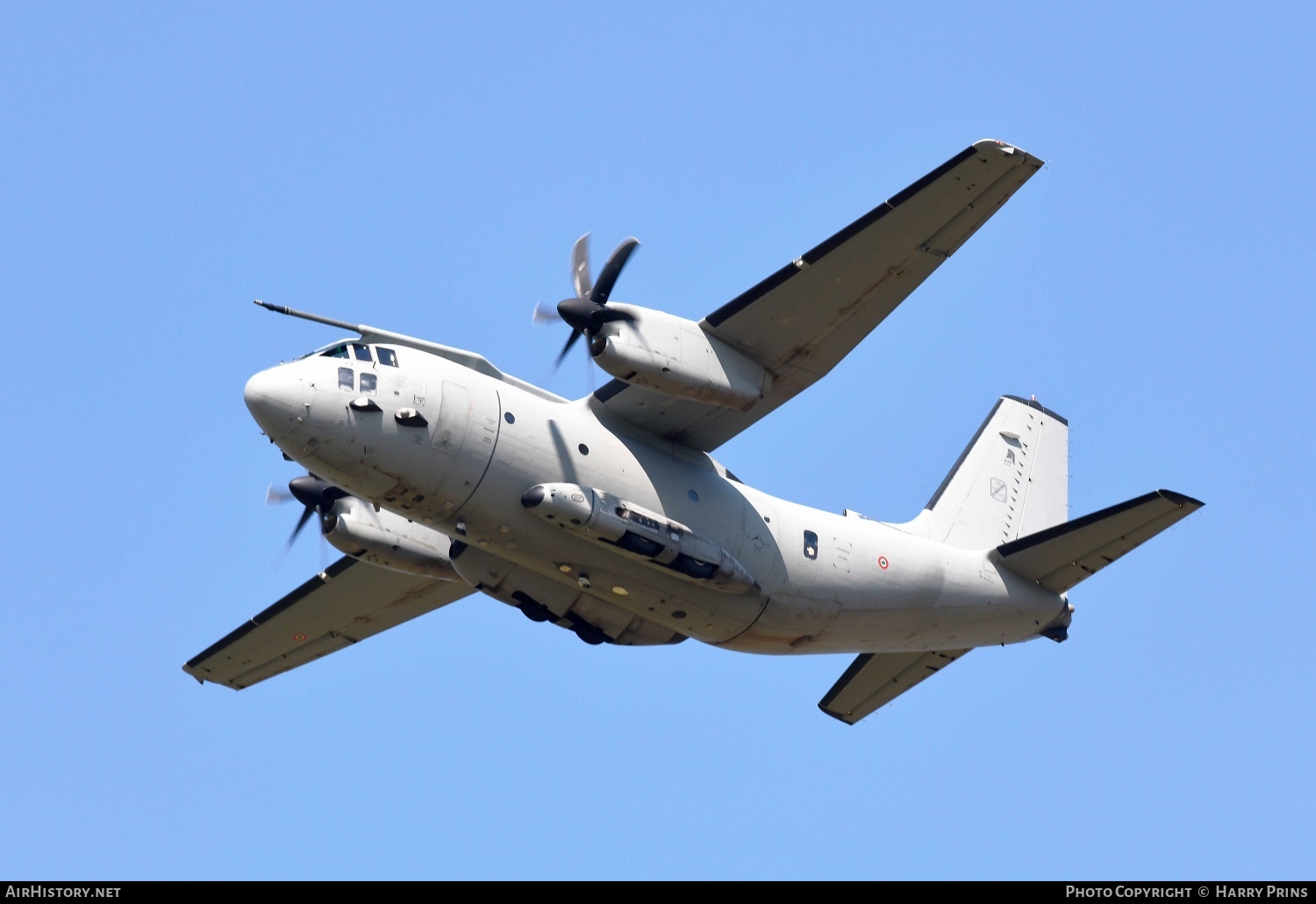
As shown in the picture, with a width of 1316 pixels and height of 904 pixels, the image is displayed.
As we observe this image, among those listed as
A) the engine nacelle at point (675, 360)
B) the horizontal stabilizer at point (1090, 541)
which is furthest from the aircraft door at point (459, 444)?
the horizontal stabilizer at point (1090, 541)

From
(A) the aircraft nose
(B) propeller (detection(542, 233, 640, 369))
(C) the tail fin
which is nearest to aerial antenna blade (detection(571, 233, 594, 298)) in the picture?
(B) propeller (detection(542, 233, 640, 369))

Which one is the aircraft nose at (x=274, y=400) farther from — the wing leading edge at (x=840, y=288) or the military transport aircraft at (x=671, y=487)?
the wing leading edge at (x=840, y=288)

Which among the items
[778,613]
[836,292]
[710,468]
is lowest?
[778,613]

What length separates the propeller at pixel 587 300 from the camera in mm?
23703

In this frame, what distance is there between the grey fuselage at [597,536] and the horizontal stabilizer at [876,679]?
1.21 metres

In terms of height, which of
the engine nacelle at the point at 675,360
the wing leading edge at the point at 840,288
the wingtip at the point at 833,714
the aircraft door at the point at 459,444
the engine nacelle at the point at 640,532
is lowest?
the wingtip at the point at 833,714

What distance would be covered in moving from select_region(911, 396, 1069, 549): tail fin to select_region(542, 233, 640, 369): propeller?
835cm

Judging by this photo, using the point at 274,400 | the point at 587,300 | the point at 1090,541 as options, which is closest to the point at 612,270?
the point at 587,300

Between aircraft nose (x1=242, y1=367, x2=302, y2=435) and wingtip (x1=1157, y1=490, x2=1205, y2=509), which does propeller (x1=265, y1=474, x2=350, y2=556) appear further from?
wingtip (x1=1157, y1=490, x2=1205, y2=509)

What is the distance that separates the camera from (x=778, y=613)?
2566 cm
